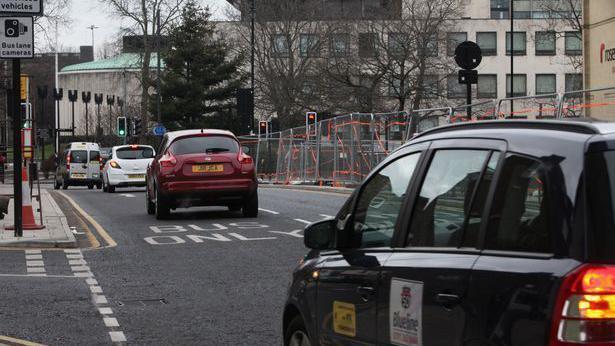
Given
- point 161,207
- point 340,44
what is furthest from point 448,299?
point 340,44

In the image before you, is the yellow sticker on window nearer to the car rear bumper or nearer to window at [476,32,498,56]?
the car rear bumper

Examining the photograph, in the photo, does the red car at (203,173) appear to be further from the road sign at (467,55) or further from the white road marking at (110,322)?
the white road marking at (110,322)

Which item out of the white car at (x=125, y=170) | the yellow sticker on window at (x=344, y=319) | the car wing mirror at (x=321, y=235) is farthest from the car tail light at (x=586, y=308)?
the white car at (x=125, y=170)

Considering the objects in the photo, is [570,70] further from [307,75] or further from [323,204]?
[323,204]

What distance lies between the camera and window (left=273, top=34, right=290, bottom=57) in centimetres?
7738

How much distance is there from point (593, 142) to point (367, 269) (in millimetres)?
1538

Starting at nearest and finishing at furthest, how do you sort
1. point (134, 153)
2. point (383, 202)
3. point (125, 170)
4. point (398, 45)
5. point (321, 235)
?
point (383, 202), point (321, 235), point (125, 170), point (134, 153), point (398, 45)

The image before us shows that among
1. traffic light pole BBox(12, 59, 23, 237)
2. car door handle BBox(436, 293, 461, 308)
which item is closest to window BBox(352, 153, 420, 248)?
car door handle BBox(436, 293, 461, 308)

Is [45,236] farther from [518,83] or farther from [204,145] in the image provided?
[518,83]

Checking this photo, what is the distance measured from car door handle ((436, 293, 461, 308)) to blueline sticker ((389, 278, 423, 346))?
18 cm

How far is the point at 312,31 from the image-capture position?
78.7 metres

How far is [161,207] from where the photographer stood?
20.5m

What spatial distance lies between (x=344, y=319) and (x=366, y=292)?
0.96ft

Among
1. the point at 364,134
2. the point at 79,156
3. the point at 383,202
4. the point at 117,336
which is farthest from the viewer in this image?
the point at 79,156
